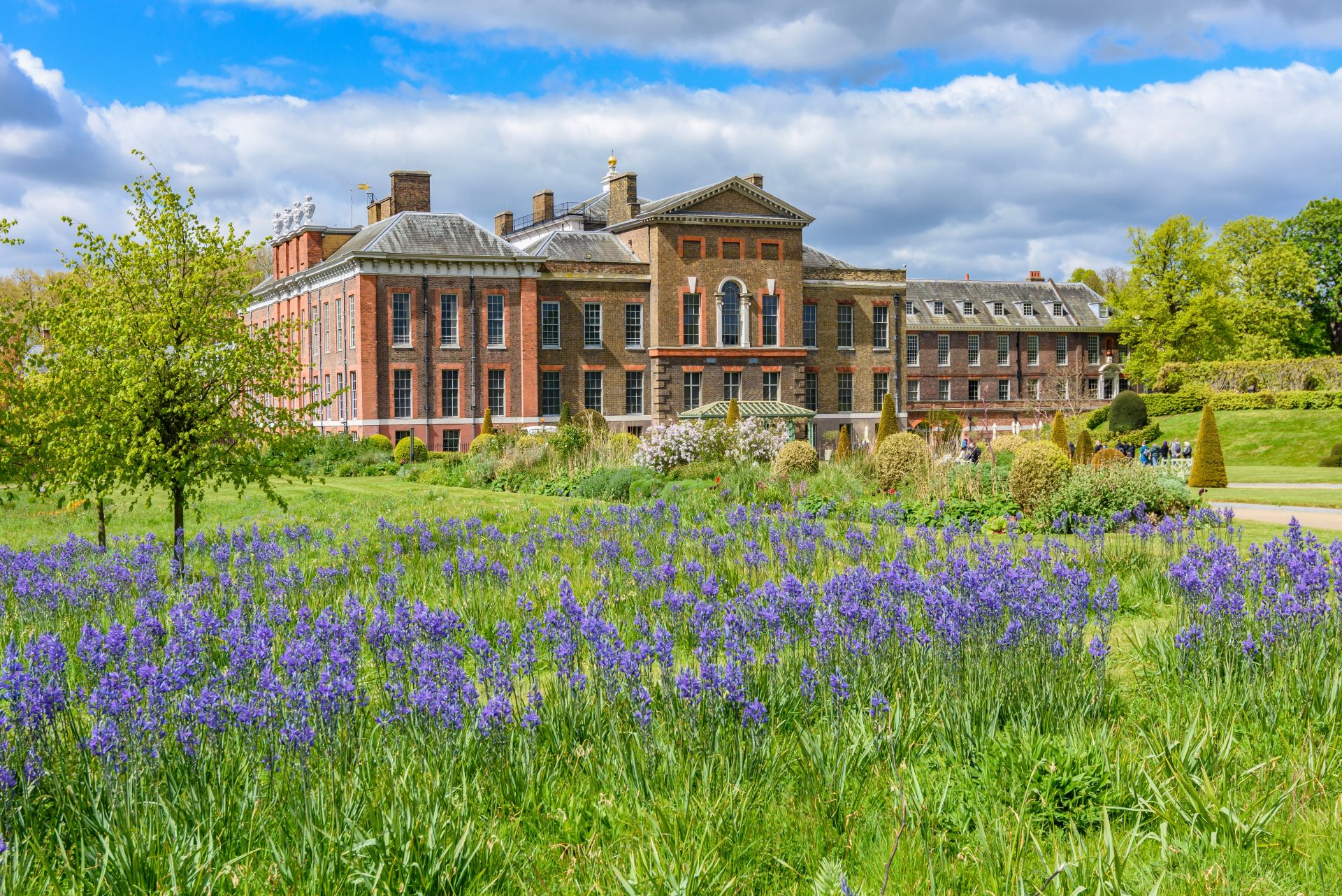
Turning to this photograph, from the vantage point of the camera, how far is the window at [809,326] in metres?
50.8

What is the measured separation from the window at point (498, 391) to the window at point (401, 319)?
360 cm

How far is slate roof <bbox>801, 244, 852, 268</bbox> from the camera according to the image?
51594 mm

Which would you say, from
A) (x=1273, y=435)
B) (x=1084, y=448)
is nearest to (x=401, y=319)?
(x=1084, y=448)

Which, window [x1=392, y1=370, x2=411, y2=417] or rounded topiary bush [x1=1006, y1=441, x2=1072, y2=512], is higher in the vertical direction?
window [x1=392, y1=370, x2=411, y2=417]

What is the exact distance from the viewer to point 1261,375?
4581 centimetres

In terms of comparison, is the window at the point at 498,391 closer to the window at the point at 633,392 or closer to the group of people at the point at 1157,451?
the window at the point at 633,392

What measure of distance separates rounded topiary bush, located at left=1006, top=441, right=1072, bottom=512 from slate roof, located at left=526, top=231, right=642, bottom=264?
30917mm

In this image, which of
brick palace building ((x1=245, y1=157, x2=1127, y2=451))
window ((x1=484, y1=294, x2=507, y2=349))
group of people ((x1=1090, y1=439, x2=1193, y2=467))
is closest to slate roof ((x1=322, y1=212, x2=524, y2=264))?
brick palace building ((x1=245, y1=157, x2=1127, y2=451))

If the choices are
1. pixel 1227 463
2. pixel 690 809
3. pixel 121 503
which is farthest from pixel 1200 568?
pixel 1227 463

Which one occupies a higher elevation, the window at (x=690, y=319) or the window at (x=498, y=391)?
the window at (x=690, y=319)

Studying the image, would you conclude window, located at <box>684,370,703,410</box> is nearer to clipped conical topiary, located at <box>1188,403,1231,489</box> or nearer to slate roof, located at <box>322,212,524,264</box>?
slate roof, located at <box>322,212,524,264</box>

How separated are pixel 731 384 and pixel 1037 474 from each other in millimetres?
31197

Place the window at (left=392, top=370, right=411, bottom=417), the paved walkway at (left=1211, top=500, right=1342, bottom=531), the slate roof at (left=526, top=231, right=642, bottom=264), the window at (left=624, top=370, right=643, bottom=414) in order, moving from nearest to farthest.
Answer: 1. the paved walkway at (left=1211, top=500, right=1342, bottom=531)
2. the window at (left=392, top=370, right=411, bottom=417)
3. the slate roof at (left=526, top=231, right=642, bottom=264)
4. the window at (left=624, top=370, right=643, bottom=414)

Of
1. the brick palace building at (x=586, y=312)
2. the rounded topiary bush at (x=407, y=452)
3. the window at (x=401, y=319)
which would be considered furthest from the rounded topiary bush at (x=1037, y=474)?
the window at (x=401, y=319)
